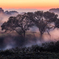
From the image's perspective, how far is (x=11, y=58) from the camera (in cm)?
698

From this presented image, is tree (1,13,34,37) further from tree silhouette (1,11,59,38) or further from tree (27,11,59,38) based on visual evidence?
tree (27,11,59,38)

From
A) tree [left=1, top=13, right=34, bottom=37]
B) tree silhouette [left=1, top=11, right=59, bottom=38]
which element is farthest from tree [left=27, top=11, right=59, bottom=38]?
tree [left=1, top=13, right=34, bottom=37]

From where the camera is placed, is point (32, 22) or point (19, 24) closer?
point (19, 24)

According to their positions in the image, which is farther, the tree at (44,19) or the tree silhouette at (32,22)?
Answer: the tree at (44,19)

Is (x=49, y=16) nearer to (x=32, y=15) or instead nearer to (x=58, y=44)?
(x=32, y=15)

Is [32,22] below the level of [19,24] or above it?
above

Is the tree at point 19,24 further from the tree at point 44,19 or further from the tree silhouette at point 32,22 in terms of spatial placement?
the tree at point 44,19

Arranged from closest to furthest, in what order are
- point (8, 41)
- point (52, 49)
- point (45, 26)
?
point (52, 49) → point (45, 26) → point (8, 41)

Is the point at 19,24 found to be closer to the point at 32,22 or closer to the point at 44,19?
the point at 32,22

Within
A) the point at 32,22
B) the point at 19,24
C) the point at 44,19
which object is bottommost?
the point at 19,24

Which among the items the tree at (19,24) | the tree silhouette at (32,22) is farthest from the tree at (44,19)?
the tree at (19,24)

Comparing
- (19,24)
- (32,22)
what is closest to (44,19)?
(32,22)

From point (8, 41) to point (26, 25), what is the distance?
512 centimetres

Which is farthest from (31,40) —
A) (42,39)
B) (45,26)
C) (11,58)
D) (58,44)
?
(11,58)
